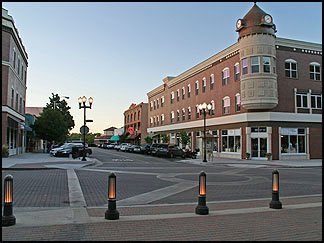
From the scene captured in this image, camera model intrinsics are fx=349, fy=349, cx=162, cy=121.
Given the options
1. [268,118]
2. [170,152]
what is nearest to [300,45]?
[268,118]

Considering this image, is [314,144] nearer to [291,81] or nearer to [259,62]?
[291,81]

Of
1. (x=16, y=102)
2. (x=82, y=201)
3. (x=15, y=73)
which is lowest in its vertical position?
(x=82, y=201)

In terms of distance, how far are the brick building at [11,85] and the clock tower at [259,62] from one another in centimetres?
2322

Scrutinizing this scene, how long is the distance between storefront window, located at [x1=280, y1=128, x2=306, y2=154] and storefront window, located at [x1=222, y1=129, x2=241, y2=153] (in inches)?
177

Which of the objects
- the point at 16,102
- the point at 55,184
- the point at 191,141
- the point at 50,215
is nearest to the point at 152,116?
the point at 191,141

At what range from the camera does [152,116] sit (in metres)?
70.8

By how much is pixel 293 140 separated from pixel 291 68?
25.1 ft

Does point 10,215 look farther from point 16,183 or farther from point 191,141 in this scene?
point 191,141

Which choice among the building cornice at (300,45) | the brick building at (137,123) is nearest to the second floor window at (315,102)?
the building cornice at (300,45)

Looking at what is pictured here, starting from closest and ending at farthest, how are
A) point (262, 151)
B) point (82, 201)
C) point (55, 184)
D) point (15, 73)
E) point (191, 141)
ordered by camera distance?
point (82, 201) < point (55, 184) < point (262, 151) < point (15, 73) < point (191, 141)

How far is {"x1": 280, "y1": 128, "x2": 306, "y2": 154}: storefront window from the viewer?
36.4 metres

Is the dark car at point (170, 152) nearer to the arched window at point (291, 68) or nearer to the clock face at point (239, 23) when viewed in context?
the arched window at point (291, 68)

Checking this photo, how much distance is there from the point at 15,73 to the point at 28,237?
3563cm

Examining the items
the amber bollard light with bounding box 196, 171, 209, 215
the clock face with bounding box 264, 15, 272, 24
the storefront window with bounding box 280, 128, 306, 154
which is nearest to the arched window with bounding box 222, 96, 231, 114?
the storefront window with bounding box 280, 128, 306, 154
